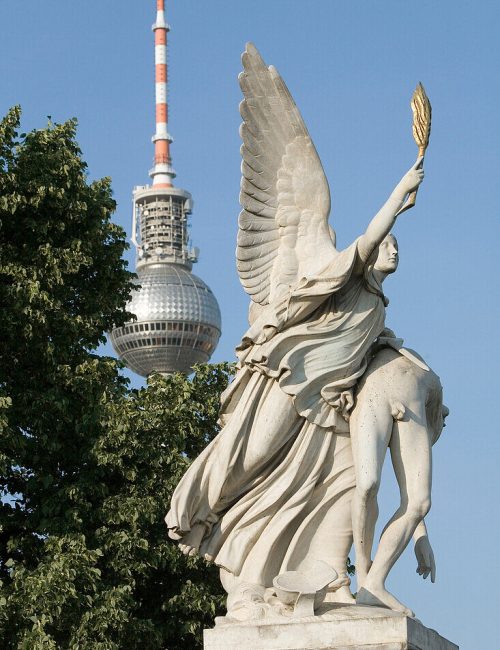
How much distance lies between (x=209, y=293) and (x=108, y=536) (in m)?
117

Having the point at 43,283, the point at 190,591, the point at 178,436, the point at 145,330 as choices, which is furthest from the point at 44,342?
the point at 145,330

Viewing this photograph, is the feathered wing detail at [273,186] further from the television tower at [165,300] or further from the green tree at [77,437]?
the television tower at [165,300]

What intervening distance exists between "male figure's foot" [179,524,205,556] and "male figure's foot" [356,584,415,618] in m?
1.33

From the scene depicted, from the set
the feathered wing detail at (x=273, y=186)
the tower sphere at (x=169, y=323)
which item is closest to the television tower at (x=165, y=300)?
the tower sphere at (x=169, y=323)

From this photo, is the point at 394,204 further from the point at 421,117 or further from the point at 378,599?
the point at 378,599

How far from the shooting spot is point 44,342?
74.9 ft

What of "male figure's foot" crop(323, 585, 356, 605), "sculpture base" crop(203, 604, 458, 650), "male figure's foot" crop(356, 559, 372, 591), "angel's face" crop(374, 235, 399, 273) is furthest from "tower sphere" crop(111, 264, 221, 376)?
"sculpture base" crop(203, 604, 458, 650)

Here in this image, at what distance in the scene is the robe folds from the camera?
1180cm

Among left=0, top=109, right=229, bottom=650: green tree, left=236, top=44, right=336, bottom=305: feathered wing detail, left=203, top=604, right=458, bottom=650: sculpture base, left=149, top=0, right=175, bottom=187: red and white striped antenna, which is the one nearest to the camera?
left=203, top=604, right=458, bottom=650: sculpture base

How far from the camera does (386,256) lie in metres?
12.1

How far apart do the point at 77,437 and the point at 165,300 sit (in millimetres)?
112988

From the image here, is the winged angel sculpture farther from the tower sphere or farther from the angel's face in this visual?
the tower sphere

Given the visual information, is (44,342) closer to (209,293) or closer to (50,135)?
(50,135)

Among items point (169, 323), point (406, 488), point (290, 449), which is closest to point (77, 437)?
point (290, 449)
